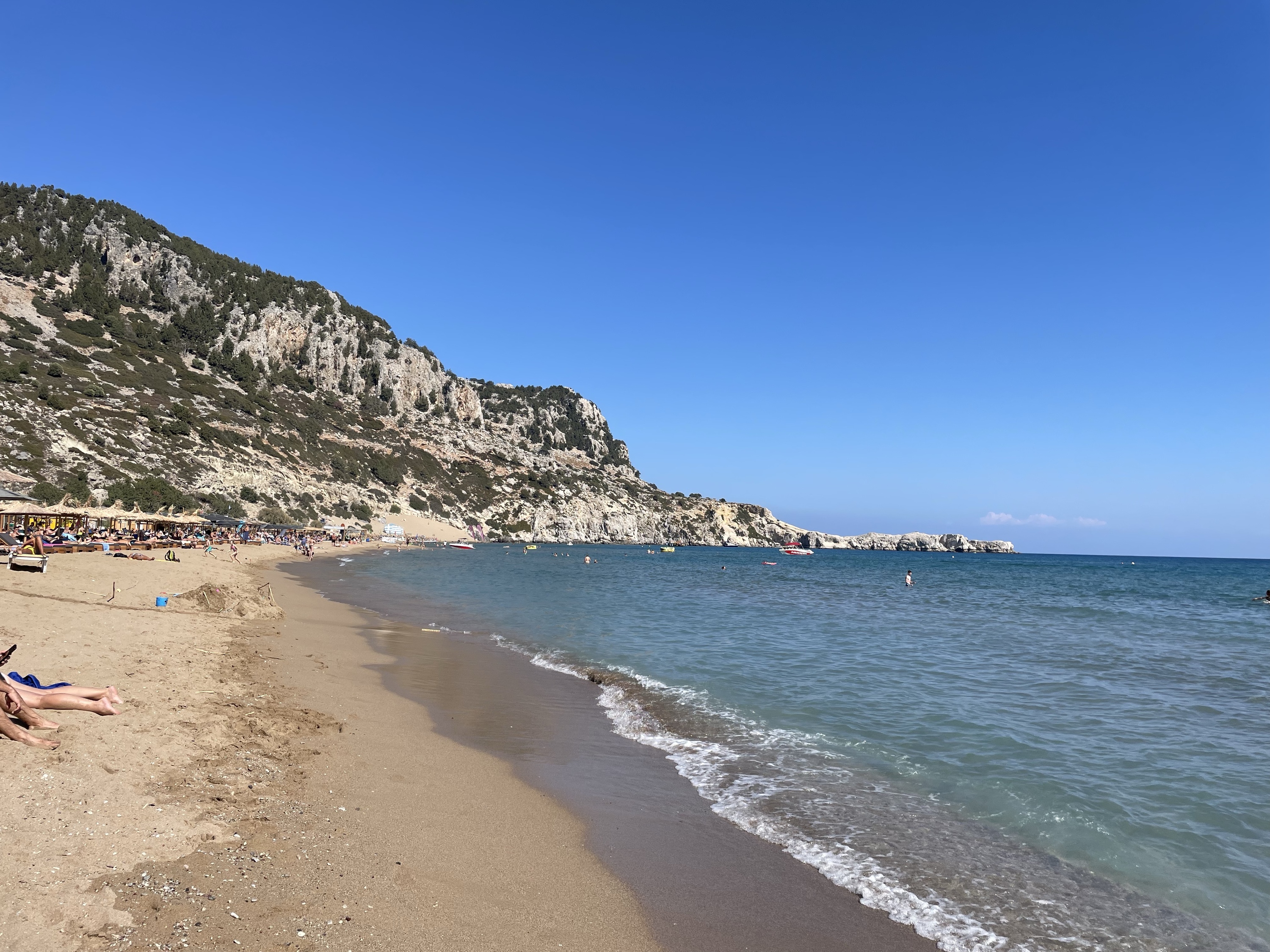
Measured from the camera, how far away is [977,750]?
33.2 feet

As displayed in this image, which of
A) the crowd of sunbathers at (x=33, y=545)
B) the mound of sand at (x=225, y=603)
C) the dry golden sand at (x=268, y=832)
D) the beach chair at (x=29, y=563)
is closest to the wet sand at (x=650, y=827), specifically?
the dry golden sand at (x=268, y=832)

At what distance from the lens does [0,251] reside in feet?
293

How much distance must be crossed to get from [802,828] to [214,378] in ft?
353

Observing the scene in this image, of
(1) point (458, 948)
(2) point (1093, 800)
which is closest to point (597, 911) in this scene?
(1) point (458, 948)

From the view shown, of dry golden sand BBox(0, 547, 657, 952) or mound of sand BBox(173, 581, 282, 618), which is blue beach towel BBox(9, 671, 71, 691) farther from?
mound of sand BBox(173, 581, 282, 618)

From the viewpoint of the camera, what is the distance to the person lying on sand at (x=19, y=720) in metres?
6.24

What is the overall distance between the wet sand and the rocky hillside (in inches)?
1903

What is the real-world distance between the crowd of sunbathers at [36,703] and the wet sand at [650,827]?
4.27m

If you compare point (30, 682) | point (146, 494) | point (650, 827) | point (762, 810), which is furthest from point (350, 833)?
point (146, 494)

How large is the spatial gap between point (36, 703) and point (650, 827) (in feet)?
21.8

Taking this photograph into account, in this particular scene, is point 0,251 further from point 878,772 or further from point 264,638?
point 878,772

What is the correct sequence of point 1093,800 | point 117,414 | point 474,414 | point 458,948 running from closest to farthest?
point 458,948 < point 1093,800 < point 117,414 < point 474,414

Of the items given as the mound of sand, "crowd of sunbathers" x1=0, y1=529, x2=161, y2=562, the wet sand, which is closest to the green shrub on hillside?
"crowd of sunbathers" x1=0, y1=529, x2=161, y2=562

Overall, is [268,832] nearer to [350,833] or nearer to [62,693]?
[350,833]
